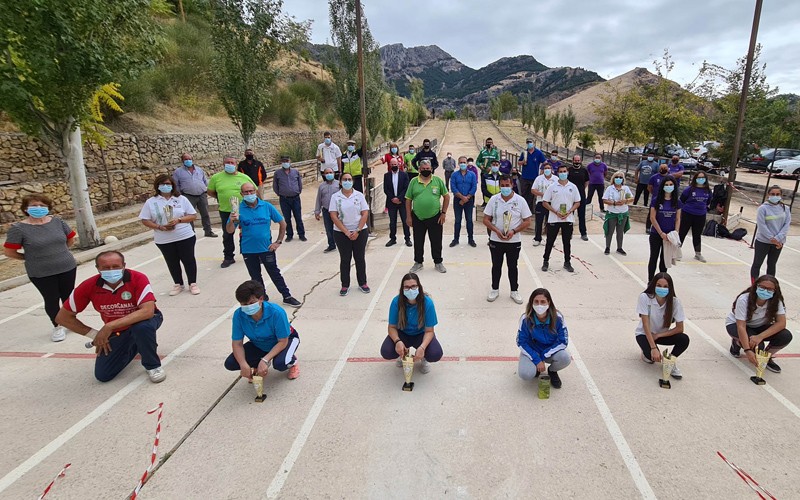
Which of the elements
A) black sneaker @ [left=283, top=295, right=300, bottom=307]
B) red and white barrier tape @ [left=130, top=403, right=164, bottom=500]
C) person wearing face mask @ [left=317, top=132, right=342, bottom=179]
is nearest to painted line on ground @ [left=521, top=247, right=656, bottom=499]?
red and white barrier tape @ [left=130, top=403, right=164, bottom=500]

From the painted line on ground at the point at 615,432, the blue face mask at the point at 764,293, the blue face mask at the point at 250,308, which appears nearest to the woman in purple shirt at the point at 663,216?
the blue face mask at the point at 764,293

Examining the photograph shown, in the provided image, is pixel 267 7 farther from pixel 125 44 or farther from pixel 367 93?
pixel 367 93

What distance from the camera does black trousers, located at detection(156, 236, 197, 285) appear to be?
604cm

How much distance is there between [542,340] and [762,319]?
7.53 feet

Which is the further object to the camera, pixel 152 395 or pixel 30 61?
pixel 30 61

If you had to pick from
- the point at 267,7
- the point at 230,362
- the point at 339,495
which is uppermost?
the point at 267,7

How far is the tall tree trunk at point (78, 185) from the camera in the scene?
8.43 metres

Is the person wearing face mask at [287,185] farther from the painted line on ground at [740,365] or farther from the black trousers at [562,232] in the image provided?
the painted line on ground at [740,365]

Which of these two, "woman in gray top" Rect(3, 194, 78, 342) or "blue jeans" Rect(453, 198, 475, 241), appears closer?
"woman in gray top" Rect(3, 194, 78, 342)

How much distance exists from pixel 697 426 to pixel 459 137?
46.9m

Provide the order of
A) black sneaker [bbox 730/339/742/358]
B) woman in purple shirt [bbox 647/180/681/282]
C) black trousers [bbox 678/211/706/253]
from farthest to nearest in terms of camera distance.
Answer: black trousers [bbox 678/211/706/253]
woman in purple shirt [bbox 647/180/681/282]
black sneaker [bbox 730/339/742/358]

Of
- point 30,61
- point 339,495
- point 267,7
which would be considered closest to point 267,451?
point 339,495

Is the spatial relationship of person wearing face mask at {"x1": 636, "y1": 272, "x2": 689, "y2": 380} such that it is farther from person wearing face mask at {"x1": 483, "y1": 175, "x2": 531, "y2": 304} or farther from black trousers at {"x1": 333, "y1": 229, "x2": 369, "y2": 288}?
black trousers at {"x1": 333, "y1": 229, "x2": 369, "y2": 288}

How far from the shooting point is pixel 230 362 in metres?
3.84
